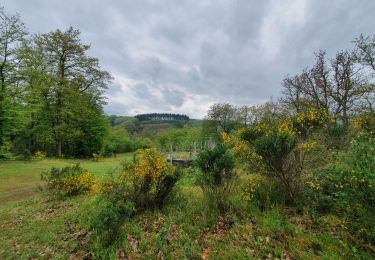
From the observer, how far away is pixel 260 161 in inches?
183

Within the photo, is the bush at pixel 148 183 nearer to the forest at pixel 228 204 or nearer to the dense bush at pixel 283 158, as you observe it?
the forest at pixel 228 204

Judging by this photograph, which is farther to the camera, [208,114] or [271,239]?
[208,114]

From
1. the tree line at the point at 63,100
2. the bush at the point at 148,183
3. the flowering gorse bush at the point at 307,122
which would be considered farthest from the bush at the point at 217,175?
the tree line at the point at 63,100

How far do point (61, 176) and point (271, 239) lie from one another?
7.42 metres

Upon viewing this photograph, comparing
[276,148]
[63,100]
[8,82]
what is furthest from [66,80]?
[276,148]

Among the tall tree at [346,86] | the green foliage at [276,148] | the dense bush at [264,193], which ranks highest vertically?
the tall tree at [346,86]

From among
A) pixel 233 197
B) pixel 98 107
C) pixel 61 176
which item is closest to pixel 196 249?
pixel 233 197

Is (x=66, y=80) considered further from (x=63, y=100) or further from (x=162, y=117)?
(x=162, y=117)

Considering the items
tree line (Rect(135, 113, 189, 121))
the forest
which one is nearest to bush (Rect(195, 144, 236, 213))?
the forest

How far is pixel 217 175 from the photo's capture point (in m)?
4.32

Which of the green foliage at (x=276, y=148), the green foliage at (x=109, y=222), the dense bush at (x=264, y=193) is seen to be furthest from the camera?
the dense bush at (x=264, y=193)

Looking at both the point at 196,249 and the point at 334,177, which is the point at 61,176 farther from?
the point at 334,177

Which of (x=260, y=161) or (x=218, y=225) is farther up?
(x=260, y=161)

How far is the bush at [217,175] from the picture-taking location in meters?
4.31
